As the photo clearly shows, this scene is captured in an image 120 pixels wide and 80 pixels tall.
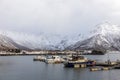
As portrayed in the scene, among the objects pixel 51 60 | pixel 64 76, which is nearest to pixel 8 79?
pixel 64 76

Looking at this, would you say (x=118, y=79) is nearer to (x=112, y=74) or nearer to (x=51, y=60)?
(x=112, y=74)

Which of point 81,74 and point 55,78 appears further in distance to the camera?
point 81,74

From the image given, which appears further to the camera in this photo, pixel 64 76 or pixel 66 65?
pixel 66 65

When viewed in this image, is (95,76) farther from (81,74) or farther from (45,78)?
(45,78)

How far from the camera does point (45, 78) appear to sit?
6988 cm

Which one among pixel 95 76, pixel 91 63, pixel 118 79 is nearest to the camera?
pixel 118 79

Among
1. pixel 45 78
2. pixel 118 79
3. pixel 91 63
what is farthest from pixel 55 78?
pixel 91 63

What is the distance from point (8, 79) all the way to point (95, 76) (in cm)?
1787

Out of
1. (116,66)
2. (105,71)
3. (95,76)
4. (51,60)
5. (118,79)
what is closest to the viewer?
(118,79)

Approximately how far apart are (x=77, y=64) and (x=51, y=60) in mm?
26120

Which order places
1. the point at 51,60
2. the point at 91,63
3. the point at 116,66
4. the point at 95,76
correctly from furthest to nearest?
the point at 51,60, the point at 91,63, the point at 116,66, the point at 95,76

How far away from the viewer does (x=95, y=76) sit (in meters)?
71.9

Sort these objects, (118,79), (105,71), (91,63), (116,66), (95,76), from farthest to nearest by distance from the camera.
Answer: (91,63) < (116,66) < (105,71) < (95,76) < (118,79)

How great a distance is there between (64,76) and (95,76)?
6.54m
